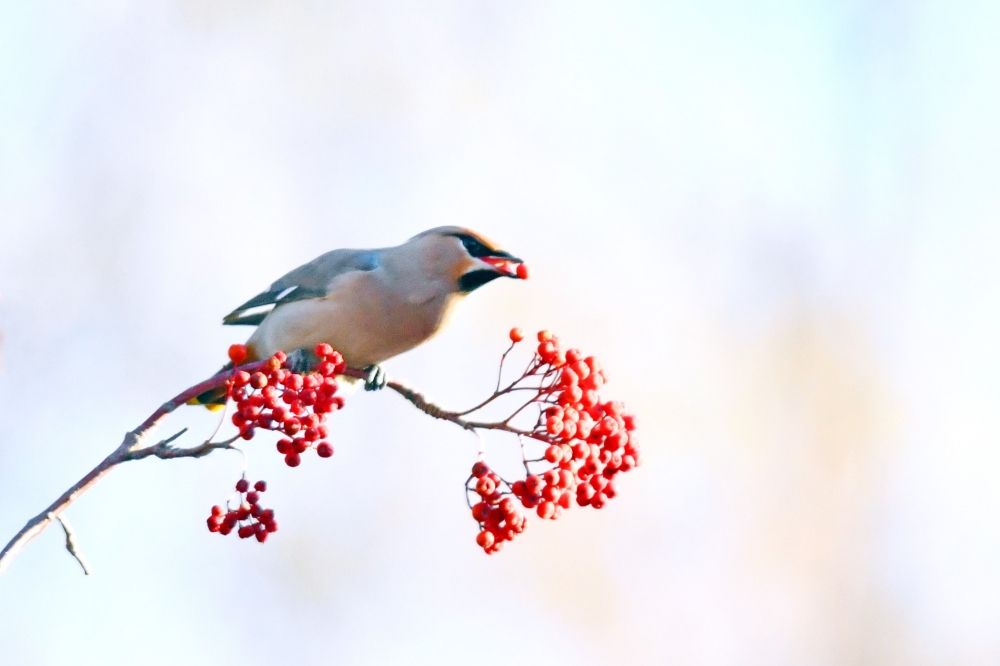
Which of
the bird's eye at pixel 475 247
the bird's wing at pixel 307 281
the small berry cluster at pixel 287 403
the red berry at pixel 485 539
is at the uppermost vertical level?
the bird's wing at pixel 307 281

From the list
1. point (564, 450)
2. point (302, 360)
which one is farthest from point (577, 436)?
point (302, 360)

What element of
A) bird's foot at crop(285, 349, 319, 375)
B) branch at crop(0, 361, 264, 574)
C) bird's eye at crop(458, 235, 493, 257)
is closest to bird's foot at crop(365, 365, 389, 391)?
bird's foot at crop(285, 349, 319, 375)

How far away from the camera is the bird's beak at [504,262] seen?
321 cm

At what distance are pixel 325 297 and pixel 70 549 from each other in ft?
5.47

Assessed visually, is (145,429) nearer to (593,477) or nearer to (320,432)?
(320,432)

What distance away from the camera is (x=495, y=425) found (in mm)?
2178

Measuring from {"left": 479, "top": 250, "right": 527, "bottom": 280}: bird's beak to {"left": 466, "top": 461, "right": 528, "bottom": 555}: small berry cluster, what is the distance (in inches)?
39.4

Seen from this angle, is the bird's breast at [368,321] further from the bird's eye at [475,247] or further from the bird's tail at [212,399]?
the bird's tail at [212,399]

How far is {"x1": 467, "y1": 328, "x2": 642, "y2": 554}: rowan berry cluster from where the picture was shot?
2.29 m

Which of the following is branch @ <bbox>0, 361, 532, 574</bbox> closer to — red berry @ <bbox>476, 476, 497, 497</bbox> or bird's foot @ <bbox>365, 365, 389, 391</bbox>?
red berry @ <bbox>476, 476, 497, 497</bbox>

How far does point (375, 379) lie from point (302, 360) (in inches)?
11.6

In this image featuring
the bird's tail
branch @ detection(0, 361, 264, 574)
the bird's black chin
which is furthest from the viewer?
the bird's black chin

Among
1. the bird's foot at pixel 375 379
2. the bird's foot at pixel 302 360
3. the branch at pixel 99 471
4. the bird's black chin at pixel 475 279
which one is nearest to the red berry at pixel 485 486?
the branch at pixel 99 471

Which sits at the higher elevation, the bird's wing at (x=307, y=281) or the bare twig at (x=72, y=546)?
the bird's wing at (x=307, y=281)
